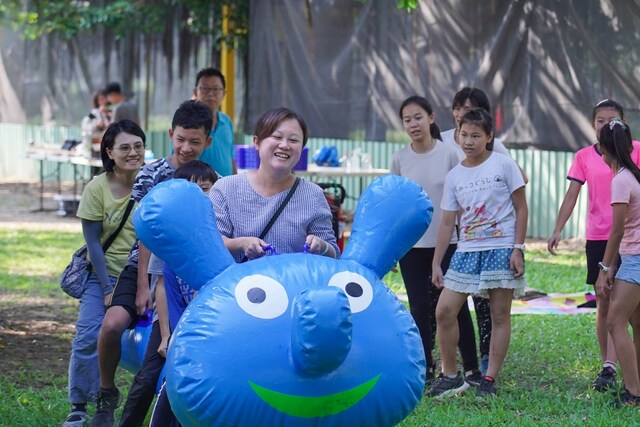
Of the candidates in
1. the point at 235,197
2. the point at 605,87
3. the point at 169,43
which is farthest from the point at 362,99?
the point at 235,197

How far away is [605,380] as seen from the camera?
21.8 feet

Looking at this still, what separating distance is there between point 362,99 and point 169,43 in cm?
572

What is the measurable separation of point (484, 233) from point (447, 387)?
94 cm

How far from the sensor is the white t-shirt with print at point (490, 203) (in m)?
6.39

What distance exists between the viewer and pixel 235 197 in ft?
14.4

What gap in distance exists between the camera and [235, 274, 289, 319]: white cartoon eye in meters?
3.72

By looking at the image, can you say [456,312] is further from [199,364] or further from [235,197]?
[199,364]

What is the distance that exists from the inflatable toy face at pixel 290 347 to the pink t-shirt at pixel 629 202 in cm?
253

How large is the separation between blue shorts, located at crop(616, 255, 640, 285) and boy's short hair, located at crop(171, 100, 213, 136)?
238 cm

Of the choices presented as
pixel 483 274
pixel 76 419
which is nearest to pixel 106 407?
pixel 76 419

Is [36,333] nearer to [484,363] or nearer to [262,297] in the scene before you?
[484,363]

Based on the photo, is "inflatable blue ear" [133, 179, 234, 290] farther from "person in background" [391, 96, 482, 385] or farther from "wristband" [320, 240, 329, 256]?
"person in background" [391, 96, 482, 385]

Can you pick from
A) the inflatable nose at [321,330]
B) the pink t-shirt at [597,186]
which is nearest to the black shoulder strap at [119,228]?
the inflatable nose at [321,330]

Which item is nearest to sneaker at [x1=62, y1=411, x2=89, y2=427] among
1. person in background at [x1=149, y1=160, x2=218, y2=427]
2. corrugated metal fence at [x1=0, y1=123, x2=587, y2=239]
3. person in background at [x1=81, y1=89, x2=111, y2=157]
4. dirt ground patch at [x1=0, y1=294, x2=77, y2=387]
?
person in background at [x1=149, y1=160, x2=218, y2=427]
